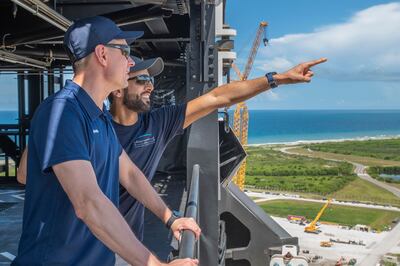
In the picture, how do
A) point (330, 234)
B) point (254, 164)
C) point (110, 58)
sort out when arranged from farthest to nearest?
1. point (254, 164)
2. point (330, 234)
3. point (110, 58)

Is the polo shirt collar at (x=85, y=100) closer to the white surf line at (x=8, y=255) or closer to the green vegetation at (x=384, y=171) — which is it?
the white surf line at (x=8, y=255)

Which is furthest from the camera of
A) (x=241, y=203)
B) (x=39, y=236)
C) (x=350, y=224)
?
(x=350, y=224)

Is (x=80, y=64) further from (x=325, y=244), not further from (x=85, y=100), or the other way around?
(x=325, y=244)

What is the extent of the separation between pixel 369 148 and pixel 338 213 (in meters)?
60.3

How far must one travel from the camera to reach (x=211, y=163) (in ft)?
14.1

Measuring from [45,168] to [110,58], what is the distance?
0.52 m

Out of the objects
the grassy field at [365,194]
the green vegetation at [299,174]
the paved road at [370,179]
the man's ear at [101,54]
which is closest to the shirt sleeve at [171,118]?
the man's ear at [101,54]

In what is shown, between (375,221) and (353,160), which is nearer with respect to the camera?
(375,221)

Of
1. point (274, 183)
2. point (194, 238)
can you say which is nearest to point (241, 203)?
point (194, 238)

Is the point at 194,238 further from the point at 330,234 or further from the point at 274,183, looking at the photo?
the point at 274,183

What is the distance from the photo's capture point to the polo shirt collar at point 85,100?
1632 mm

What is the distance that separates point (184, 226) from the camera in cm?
205

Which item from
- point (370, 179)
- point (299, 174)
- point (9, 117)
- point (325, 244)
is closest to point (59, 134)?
point (9, 117)

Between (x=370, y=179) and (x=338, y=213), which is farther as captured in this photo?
(x=370, y=179)
